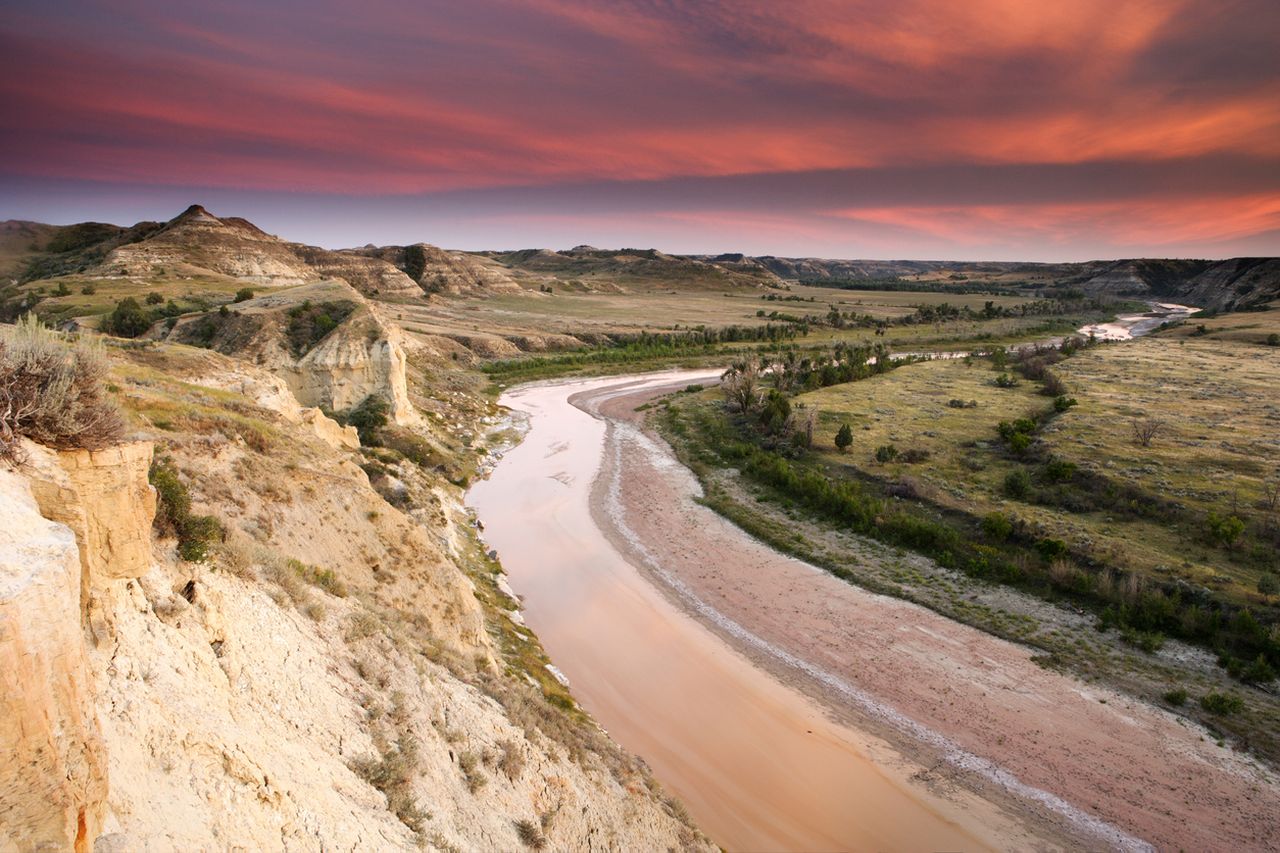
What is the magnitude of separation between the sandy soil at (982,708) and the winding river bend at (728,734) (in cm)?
29

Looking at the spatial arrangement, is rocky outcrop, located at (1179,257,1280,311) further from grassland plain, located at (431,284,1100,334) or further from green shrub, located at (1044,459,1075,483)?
green shrub, located at (1044,459,1075,483)

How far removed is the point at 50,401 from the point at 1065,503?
111 ft

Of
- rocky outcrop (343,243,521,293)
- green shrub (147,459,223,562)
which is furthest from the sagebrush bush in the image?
rocky outcrop (343,243,521,293)

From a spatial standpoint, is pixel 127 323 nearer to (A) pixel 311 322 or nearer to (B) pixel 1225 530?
(A) pixel 311 322

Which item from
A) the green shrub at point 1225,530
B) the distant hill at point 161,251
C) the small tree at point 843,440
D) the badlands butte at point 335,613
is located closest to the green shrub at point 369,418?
the badlands butte at point 335,613

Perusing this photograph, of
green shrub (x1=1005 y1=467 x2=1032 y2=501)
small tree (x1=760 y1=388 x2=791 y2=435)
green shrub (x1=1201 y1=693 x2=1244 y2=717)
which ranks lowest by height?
green shrub (x1=1201 y1=693 x2=1244 y2=717)

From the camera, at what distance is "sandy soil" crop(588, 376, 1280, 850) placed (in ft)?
46.0

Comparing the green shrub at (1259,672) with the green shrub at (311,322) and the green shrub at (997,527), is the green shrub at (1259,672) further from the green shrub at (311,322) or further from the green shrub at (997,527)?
the green shrub at (311,322)

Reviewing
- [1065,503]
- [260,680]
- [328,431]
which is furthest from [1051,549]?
[328,431]

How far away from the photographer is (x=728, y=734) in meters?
16.5

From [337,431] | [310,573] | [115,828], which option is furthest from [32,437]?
[337,431]

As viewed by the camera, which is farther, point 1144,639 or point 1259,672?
point 1144,639

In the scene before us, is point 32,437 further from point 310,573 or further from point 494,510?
point 494,510

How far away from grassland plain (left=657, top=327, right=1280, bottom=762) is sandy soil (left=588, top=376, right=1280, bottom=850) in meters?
1.37
